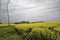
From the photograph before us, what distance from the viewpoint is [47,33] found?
5.72m

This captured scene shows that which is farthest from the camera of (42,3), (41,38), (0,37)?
(42,3)

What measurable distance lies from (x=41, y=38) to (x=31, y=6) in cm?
174

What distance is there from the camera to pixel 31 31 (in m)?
5.97

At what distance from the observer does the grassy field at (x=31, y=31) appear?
5.69m

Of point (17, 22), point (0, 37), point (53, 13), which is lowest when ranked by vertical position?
point (0, 37)

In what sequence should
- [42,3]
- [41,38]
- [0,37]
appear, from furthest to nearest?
[42,3] → [0,37] → [41,38]

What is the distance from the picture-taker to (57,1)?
6.60 meters

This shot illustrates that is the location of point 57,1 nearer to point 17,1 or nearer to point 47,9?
point 47,9

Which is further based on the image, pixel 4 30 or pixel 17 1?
pixel 17 1

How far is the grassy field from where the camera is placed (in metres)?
5.69

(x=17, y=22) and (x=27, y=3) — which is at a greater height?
(x=27, y=3)

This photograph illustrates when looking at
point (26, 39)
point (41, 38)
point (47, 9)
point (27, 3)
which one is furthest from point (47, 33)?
point (27, 3)

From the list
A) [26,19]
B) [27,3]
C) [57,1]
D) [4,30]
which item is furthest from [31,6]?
[4,30]

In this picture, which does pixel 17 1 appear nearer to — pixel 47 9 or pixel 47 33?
pixel 47 9
